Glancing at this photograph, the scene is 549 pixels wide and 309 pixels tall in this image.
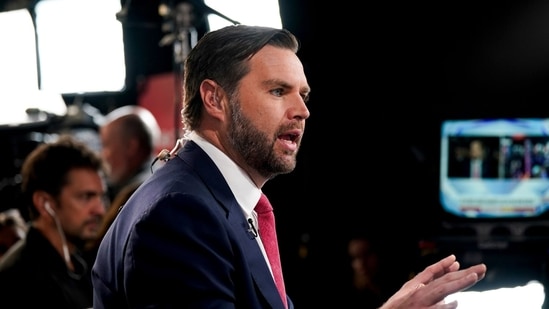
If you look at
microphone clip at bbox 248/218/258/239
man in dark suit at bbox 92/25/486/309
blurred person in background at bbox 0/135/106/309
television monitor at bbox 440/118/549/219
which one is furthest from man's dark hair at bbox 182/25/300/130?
television monitor at bbox 440/118/549/219

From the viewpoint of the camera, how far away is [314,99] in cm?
454

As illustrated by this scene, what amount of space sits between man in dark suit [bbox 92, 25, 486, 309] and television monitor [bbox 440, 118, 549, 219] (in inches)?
77.6

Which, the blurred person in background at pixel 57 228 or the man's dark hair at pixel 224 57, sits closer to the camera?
the man's dark hair at pixel 224 57

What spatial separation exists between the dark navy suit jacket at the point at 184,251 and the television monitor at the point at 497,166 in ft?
7.26

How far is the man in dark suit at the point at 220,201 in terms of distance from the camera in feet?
5.20

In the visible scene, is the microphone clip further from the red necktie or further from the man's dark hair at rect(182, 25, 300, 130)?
the man's dark hair at rect(182, 25, 300, 130)

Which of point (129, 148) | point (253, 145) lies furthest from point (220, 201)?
point (129, 148)

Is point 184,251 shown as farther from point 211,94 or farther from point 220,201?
point 211,94

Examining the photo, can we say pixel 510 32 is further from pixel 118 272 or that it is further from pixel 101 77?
pixel 101 77

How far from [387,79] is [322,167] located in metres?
0.57

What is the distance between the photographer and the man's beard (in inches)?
70.9

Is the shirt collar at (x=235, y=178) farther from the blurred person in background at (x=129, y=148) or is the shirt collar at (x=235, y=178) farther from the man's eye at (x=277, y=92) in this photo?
the blurred person in background at (x=129, y=148)

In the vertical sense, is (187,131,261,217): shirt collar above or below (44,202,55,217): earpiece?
above

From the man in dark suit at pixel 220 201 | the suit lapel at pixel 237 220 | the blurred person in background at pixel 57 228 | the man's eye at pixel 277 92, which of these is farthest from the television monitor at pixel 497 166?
the suit lapel at pixel 237 220
